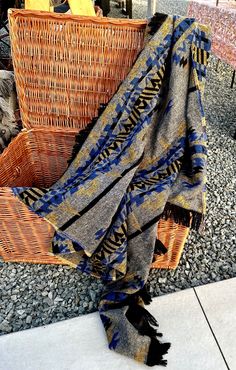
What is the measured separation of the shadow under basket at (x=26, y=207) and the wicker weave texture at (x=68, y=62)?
0.29ft

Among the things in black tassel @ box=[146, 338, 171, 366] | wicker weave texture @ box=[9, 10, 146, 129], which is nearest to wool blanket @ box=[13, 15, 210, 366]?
black tassel @ box=[146, 338, 171, 366]

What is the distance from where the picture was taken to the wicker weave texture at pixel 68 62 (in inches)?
49.0

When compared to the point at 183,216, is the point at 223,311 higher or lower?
lower

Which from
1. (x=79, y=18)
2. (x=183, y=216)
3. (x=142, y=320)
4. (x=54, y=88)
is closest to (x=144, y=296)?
(x=142, y=320)

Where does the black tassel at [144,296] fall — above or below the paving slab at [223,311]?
above

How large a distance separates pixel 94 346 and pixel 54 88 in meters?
1.00

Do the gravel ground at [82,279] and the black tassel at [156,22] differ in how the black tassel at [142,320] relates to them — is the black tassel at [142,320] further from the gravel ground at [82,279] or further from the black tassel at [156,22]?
the black tassel at [156,22]

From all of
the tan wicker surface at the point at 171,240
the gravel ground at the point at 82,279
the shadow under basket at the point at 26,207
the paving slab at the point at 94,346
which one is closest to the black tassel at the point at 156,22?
the shadow under basket at the point at 26,207

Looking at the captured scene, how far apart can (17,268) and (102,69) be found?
34.7 inches

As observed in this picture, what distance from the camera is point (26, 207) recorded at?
3.73 feet

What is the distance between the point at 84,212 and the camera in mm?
1106

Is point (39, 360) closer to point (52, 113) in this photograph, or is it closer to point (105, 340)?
point (105, 340)

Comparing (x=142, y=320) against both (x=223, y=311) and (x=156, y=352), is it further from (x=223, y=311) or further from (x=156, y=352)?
(x=223, y=311)

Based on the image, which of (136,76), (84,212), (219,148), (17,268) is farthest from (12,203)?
(219,148)
